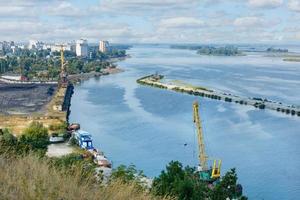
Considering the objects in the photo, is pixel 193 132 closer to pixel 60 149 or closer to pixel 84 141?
pixel 84 141

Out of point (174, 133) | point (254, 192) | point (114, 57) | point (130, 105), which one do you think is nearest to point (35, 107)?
point (130, 105)

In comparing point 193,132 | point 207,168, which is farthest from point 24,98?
point 207,168

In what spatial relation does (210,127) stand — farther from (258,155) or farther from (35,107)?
(35,107)

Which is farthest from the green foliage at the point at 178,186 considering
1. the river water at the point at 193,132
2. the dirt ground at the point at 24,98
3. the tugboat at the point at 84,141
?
the dirt ground at the point at 24,98

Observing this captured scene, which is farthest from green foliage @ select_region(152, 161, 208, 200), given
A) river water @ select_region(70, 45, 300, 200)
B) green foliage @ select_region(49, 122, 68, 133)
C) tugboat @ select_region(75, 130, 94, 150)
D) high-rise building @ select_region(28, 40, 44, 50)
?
high-rise building @ select_region(28, 40, 44, 50)

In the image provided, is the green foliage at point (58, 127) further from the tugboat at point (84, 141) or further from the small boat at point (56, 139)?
the tugboat at point (84, 141)

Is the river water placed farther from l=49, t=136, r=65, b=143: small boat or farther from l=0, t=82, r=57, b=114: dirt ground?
l=0, t=82, r=57, b=114: dirt ground
